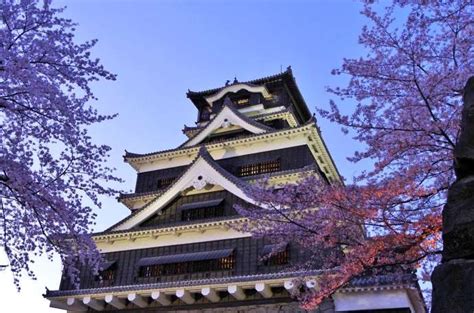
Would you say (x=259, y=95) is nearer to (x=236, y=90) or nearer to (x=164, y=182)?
(x=236, y=90)

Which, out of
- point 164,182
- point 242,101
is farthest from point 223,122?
point 164,182

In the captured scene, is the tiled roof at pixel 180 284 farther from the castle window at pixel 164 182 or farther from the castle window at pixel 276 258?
the castle window at pixel 164 182

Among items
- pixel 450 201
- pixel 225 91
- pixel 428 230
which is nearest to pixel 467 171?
pixel 450 201

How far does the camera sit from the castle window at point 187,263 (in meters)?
17.3

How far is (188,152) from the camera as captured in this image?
2369cm

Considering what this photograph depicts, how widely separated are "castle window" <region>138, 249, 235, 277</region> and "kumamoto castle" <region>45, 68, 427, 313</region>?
0.04 m

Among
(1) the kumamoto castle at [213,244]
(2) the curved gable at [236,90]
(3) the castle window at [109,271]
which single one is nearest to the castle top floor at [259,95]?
→ (2) the curved gable at [236,90]

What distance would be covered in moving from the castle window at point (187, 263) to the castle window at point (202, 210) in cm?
192

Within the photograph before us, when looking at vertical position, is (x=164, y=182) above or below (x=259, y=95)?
below

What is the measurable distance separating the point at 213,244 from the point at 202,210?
2.06 meters

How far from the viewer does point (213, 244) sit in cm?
1791

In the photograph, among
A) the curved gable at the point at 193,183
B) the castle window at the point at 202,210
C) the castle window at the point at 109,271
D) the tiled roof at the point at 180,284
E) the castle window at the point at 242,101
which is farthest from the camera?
the castle window at the point at 242,101

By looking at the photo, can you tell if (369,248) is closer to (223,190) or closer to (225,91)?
(223,190)

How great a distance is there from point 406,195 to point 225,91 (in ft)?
68.2
